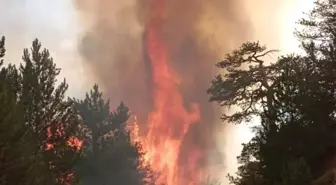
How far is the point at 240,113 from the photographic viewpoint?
85.8ft

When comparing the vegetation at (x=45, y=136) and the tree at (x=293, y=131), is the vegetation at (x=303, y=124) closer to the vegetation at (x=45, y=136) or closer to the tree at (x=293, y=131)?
the tree at (x=293, y=131)

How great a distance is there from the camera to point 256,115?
25750 mm

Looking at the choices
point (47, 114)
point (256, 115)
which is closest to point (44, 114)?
point (47, 114)

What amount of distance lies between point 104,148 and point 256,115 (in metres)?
20.8

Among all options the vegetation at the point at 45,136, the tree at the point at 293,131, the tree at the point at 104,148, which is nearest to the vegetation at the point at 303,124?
the tree at the point at 293,131

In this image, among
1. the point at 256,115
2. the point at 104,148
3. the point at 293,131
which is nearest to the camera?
the point at 293,131

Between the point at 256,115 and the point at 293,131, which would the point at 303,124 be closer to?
the point at 293,131

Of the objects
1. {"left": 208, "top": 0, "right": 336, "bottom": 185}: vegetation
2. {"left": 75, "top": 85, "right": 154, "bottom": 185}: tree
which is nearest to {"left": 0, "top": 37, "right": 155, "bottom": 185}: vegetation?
{"left": 75, "top": 85, "right": 154, "bottom": 185}: tree

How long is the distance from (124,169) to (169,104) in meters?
27.9

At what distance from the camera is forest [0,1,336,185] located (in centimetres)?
1750

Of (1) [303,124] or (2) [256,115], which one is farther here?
(2) [256,115]

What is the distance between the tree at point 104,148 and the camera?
1633 inches

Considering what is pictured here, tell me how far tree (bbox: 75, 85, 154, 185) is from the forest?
44.0ft

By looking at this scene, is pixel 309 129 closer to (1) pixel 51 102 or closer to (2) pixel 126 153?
(1) pixel 51 102
